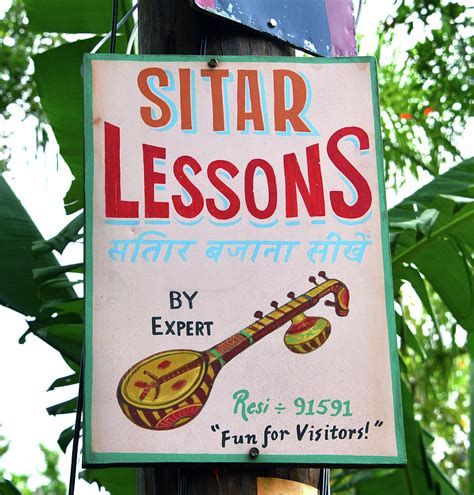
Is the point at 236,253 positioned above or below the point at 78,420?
above

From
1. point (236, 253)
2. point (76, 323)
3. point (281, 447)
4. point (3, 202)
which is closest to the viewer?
point (281, 447)

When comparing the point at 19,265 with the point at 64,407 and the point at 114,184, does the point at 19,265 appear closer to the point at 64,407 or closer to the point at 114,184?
the point at 64,407

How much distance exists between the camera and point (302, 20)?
3146 mm

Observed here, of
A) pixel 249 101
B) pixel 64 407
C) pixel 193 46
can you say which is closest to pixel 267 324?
Result: pixel 249 101

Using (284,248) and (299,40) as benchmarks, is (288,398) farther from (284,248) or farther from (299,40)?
(299,40)

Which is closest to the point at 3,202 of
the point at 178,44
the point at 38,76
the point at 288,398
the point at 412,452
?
the point at 38,76

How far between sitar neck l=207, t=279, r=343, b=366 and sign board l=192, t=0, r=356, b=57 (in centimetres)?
81

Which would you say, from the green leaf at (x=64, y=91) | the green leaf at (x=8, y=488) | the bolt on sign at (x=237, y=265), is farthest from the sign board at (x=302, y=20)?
the green leaf at (x=8, y=488)

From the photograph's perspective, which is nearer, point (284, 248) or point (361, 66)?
point (284, 248)

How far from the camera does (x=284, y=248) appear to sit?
2750 mm

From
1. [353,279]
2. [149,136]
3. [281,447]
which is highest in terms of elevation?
[149,136]

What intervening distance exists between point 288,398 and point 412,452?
2.26 m

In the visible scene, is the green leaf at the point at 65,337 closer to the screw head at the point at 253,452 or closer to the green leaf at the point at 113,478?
the green leaf at the point at 113,478

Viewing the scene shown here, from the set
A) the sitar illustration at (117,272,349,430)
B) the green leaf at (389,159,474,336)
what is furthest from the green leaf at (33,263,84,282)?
the sitar illustration at (117,272,349,430)
